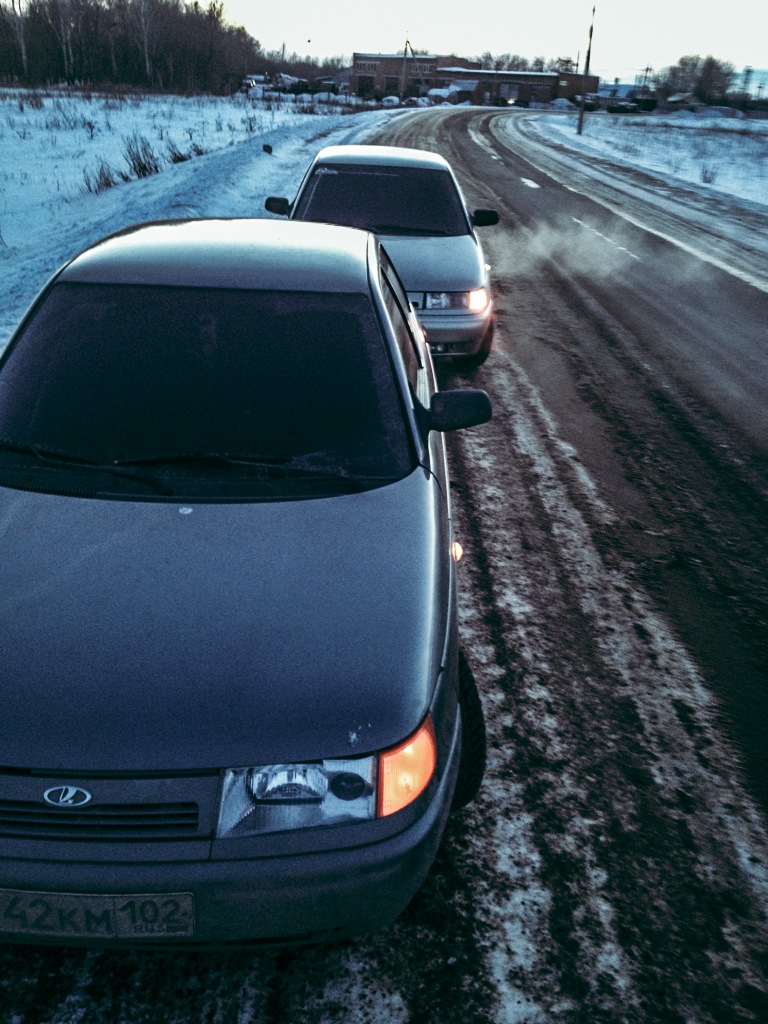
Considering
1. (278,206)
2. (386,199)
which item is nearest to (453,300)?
(386,199)

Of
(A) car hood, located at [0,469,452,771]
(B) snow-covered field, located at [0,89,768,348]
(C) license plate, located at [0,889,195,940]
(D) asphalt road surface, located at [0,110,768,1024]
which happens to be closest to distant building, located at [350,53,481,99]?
(B) snow-covered field, located at [0,89,768,348]

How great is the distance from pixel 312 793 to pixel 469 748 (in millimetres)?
847

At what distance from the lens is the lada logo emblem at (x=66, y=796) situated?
5.68ft

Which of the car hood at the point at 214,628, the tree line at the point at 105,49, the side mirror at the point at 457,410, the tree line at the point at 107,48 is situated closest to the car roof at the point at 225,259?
the side mirror at the point at 457,410

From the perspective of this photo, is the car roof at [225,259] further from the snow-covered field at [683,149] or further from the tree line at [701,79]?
the tree line at [701,79]

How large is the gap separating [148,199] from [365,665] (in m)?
12.5

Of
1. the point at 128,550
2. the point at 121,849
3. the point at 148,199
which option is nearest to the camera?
the point at 121,849

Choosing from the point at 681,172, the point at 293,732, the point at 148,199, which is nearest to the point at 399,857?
the point at 293,732

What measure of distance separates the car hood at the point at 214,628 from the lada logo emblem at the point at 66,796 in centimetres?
5

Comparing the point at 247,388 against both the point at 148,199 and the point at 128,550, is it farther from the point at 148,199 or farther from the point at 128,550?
the point at 148,199

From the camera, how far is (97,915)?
1.74 metres

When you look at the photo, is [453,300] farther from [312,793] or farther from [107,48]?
[107,48]

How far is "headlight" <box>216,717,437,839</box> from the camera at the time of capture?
1.78 m

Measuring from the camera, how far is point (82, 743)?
5.81ft
